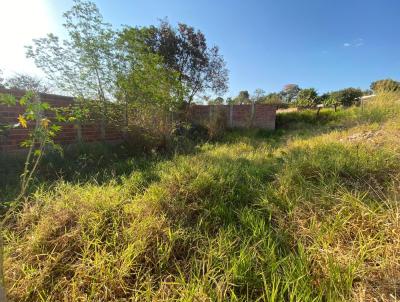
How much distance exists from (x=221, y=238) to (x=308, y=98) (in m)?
15.9

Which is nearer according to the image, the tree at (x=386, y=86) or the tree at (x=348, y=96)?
the tree at (x=386, y=86)

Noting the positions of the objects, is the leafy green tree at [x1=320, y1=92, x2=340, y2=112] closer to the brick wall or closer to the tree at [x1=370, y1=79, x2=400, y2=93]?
the brick wall

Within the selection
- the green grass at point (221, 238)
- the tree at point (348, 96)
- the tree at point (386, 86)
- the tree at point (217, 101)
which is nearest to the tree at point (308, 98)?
the tree at point (348, 96)

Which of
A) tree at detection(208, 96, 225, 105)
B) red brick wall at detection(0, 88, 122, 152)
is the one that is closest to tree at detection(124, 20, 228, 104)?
tree at detection(208, 96, 225, 105)

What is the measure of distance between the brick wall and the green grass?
690 centimetres

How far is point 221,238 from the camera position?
166 centimetres

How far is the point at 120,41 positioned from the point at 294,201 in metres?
4.68

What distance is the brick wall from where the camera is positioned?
30.9ft

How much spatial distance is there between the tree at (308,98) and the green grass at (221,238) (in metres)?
12.9

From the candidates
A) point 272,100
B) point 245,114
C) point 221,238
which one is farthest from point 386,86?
point 272,100

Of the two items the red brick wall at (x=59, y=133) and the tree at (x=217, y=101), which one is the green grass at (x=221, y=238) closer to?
the red brick wall at (x=59, y=133)

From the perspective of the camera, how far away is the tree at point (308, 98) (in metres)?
14.3

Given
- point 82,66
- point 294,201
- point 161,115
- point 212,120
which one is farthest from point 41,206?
point 212,120

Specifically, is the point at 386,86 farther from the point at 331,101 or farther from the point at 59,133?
the point at 331,101
